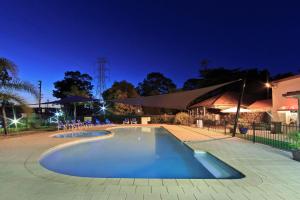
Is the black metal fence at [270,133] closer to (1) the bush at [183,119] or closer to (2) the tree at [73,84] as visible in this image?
(1) the bush at [183,119]

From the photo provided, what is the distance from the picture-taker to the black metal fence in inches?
289

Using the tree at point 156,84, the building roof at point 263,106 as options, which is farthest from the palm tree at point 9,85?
the tree at point 156,84

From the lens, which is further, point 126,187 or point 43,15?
point 43,15

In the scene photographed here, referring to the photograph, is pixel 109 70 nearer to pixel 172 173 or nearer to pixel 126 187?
pixel 172 173

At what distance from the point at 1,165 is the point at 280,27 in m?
30.0

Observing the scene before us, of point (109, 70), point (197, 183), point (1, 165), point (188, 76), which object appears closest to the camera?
point (197, 183)

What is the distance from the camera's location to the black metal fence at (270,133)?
24.0 ft

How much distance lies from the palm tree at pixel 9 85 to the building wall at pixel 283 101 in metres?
12.7

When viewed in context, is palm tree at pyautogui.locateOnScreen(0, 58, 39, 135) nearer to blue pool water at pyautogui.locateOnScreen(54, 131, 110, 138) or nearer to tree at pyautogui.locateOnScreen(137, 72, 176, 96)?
blue pool water at pyautogui.locateOnScreen(54, 131, 110, 138)

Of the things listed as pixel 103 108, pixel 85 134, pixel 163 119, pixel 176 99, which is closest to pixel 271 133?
pixel 176 99

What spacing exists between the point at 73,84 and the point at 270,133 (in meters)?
34.1

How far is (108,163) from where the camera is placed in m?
8.46

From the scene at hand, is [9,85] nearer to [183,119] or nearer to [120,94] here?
[183,119]

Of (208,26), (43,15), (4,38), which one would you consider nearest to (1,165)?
(43,15)
